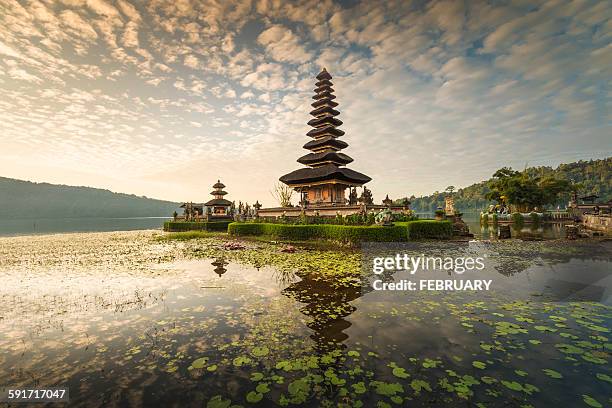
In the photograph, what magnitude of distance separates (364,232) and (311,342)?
13330 millimetres

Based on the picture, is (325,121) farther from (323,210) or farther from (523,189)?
(523,189)

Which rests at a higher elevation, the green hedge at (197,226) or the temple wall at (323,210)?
the temple wall at (323,210)

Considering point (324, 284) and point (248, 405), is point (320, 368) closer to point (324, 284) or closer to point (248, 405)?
point (248, 405)

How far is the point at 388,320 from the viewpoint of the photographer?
5484 millimetres

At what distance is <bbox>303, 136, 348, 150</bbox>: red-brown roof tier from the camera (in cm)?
3509

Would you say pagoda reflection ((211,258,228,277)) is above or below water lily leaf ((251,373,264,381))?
above

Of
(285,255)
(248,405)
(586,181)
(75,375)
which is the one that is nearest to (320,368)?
(248,405)

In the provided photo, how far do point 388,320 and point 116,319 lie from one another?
6.06 metres

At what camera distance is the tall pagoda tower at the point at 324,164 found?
31.2 meters

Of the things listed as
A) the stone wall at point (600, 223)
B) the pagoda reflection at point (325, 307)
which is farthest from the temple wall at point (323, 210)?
the stone wall at point (600, 223)

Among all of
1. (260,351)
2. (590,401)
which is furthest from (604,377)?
(260,351)

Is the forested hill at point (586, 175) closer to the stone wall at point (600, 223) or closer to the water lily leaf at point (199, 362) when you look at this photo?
the stone wall at point (600, 223)

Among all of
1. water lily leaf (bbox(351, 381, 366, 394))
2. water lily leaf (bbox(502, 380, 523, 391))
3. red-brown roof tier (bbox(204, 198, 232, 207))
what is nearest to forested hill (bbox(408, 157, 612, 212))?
red-brown roof tier (bbox(204, 198, 232, 207))

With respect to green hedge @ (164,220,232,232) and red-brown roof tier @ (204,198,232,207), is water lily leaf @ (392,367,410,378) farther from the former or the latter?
red-brown roof tier @ (204,198,232,207)
